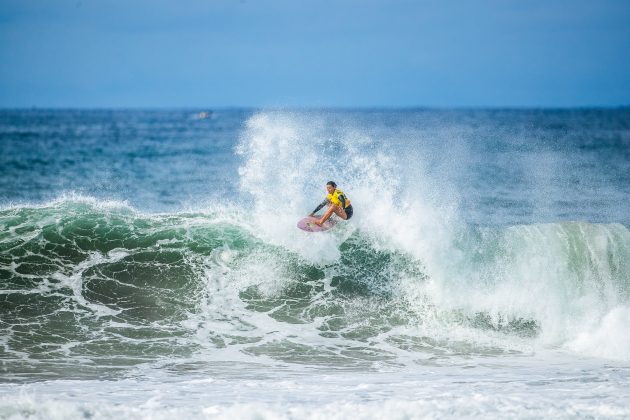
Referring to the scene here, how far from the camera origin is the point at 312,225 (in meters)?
14.6

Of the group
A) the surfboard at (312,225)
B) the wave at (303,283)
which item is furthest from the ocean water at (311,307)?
the surfboard at (312,225)

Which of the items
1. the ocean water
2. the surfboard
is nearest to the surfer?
the surfboard

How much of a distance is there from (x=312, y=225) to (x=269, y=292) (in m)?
1.77

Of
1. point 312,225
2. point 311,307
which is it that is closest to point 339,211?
point 312,225

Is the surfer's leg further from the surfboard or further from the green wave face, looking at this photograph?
the green wave face

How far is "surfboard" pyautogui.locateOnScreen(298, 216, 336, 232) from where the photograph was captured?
14.5 m

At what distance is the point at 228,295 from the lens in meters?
13.5

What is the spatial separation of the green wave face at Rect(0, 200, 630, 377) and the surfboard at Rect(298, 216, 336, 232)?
64 cm

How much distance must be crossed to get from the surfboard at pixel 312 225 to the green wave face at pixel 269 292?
643 millimetres

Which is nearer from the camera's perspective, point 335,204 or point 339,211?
point 335,204

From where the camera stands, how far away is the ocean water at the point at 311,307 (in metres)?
8.77

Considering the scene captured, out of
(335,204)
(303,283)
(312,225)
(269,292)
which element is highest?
(335,204)

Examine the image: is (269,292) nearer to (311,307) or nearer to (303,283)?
(303,283)

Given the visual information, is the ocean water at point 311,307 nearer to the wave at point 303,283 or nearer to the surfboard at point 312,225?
the wave at point 303,283
